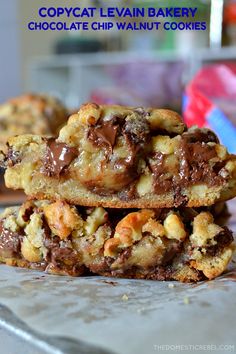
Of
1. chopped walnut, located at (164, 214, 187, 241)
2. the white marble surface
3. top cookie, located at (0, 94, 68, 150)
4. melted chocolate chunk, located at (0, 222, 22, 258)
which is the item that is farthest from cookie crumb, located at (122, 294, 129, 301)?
top cookie, located at (0, 94, 68, 150)

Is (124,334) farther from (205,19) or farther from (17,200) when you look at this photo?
(205,19)

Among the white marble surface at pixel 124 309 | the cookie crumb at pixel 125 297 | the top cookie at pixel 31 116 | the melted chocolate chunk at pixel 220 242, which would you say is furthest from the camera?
the top cookie at pixel 31 116

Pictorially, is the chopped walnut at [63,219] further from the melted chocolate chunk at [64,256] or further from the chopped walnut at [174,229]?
the chopped walnut at [174,229]

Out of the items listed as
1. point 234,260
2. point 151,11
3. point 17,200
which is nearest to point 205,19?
point 151,11

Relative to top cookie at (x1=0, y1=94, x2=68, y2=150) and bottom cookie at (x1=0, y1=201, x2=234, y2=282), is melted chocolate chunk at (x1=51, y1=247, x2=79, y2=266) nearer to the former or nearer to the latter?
bottom cookie at (x1=0, y1=201, x2=234, y2=282)

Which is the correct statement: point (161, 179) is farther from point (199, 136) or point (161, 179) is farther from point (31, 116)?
point (31, 116)

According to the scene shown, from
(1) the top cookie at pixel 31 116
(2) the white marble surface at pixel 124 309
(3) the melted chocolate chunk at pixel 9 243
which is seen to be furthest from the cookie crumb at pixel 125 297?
(1) the top cookie at pixel 31 116
